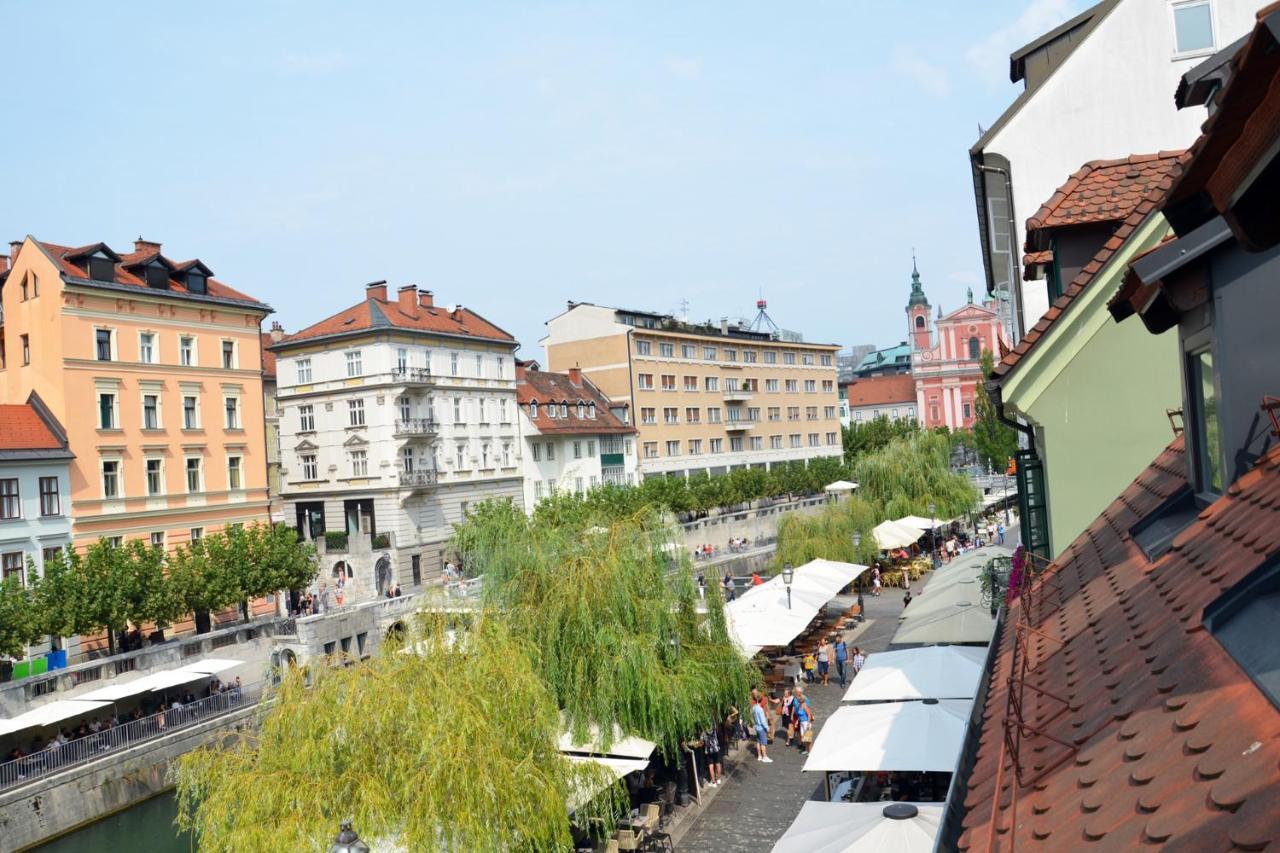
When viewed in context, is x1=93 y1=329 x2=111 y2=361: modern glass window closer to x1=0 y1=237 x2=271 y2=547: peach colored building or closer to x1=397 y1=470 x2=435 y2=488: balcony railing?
x1=0 y1=237 x2=271 y2=547: peach colored building

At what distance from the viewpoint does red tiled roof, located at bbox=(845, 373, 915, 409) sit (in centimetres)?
13400

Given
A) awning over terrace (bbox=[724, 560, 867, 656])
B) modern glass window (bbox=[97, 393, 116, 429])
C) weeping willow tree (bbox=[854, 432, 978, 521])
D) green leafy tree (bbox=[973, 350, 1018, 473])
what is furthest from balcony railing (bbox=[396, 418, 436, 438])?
green leafy tree (bbox=[973, 350, 1018, 473])

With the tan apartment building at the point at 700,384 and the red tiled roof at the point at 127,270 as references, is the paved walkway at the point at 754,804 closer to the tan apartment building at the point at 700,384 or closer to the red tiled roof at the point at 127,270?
the red tiled roof at the point at 127,270

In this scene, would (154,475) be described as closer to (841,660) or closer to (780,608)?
(780,608)

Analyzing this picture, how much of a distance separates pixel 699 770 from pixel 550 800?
29.9 feet

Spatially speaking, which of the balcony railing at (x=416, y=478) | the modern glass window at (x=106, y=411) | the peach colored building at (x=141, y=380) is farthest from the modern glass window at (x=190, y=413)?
the balcony railing at (x=416, y=478)

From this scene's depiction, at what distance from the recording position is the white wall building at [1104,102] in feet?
54.1

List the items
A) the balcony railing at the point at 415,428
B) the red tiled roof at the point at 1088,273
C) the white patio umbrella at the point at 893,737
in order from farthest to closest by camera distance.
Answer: the balcony railing at the point at 415,428
the white patio umbrella at the point at 893,737
the red tiled roof at the point at 1088,273

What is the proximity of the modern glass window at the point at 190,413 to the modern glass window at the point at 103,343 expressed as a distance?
3574mm

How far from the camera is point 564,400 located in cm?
6425

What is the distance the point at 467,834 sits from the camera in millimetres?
12461

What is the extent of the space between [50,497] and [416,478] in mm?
17915

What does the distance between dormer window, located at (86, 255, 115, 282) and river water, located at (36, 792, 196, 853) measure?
21.8 metres

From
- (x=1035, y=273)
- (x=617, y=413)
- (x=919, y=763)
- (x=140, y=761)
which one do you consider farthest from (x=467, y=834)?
(x=617, y=413)
